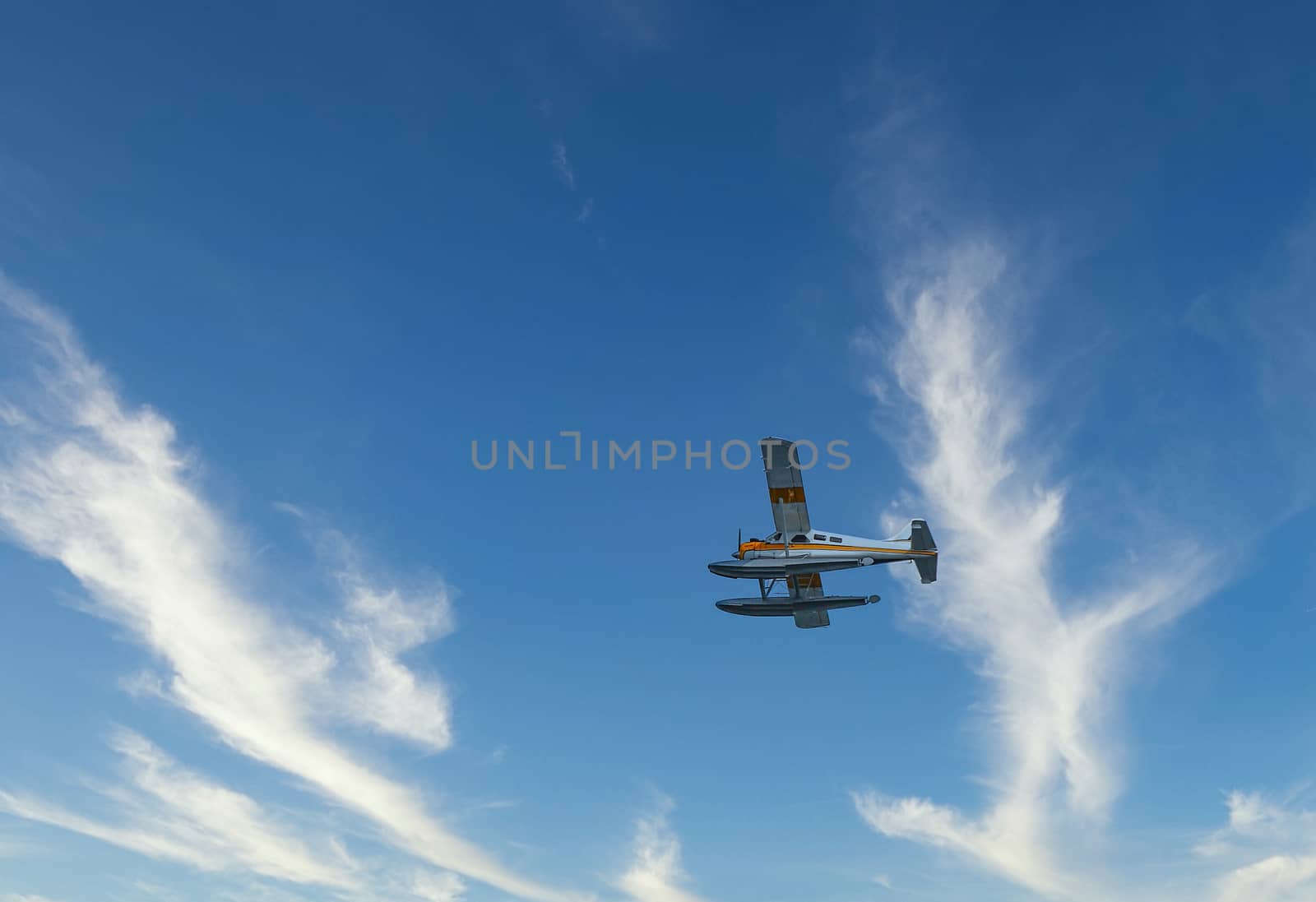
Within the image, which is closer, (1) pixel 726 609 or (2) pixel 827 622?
(1) pixel 726 609

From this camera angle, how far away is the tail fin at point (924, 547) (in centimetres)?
7694

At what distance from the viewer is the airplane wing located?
75875 millimetres

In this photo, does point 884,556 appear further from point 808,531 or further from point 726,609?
point 726,609

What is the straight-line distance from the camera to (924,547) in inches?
3031

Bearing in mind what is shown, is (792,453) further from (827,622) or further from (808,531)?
(827,622)

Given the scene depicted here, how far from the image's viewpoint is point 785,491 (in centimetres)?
7600

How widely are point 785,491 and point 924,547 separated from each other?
10.9 meters

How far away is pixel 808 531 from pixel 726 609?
8704 millimetres

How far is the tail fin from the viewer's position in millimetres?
76938

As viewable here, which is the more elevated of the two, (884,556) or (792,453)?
(792,453)

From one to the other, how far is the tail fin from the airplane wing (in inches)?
309

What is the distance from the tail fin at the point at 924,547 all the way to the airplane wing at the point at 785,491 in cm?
784

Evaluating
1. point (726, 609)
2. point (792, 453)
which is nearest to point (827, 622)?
point (726, 609)

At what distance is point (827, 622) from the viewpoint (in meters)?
85.1
